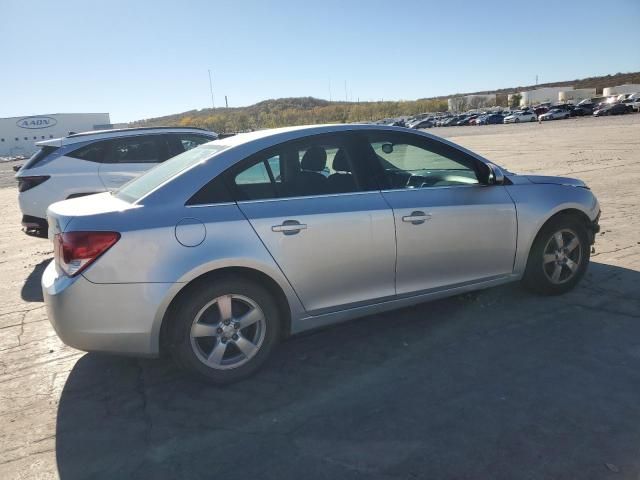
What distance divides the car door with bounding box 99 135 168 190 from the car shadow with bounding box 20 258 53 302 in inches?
59.2

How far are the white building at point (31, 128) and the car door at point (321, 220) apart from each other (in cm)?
9030

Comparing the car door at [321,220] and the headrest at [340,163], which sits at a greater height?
the headrest at [340,163]

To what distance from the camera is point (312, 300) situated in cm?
371

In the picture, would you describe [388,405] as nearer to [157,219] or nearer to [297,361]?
[297,361]

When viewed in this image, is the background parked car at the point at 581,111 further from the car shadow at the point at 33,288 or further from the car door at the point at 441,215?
the car shadow at the point at 33,288

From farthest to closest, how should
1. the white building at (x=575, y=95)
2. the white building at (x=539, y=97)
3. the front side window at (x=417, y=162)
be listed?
the white building at (x=539, y=97)
the white building at (x=575, y=95)
the front side window at (x=417, y=162)

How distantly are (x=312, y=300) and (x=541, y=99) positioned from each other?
140m

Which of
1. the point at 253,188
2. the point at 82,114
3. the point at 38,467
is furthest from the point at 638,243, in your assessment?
the point at 82,114

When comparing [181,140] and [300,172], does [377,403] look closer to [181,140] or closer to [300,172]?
[300,172]

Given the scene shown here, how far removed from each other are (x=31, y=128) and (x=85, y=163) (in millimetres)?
93071

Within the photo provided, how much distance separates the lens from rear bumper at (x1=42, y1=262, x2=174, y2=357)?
3211mm

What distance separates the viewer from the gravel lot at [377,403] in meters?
2.70

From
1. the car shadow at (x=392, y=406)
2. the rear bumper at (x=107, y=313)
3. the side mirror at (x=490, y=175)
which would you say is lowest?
the car shadow at (x=392, y=406)

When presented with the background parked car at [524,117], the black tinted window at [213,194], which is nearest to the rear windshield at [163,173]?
the black tinted window at [213,194]
